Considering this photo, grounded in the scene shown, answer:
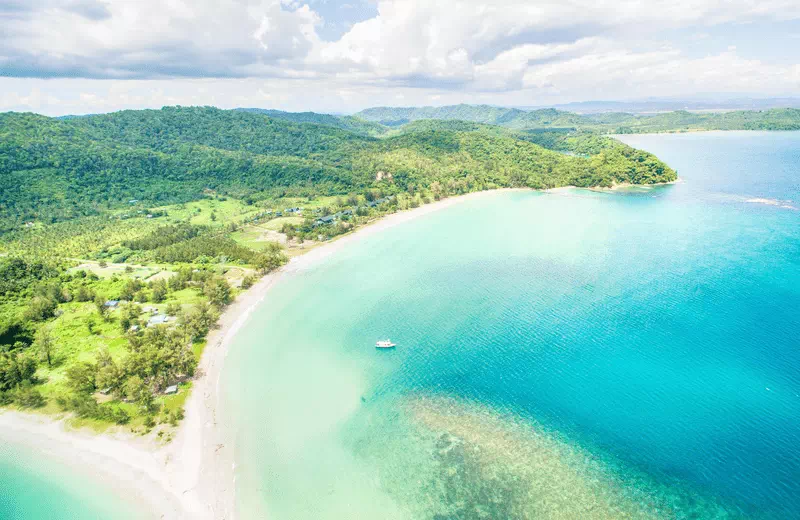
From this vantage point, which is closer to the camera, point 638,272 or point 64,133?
point 638,272

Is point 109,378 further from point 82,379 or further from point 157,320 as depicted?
point 157,320

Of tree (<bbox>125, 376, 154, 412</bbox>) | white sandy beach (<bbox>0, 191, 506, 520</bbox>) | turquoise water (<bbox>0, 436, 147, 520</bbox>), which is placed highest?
tree (<bbox>125, 376, 154, 412</bbox>)

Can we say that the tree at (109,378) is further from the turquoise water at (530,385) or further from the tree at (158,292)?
the tree at (158,292)

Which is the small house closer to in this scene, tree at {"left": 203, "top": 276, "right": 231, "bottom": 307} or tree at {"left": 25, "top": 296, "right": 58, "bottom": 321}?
tree at {"left": 203, "top": 276, "right": 231, "bottom": 307}

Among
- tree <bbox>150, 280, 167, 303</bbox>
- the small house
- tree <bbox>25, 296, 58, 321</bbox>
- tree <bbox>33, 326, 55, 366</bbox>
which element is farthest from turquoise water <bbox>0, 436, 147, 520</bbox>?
tree <bbox>150, 280, 167, 303</bbox>

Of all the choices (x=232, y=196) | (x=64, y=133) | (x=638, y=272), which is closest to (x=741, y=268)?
(x=638, y=272)

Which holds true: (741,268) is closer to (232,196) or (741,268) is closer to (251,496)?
(251,496)
